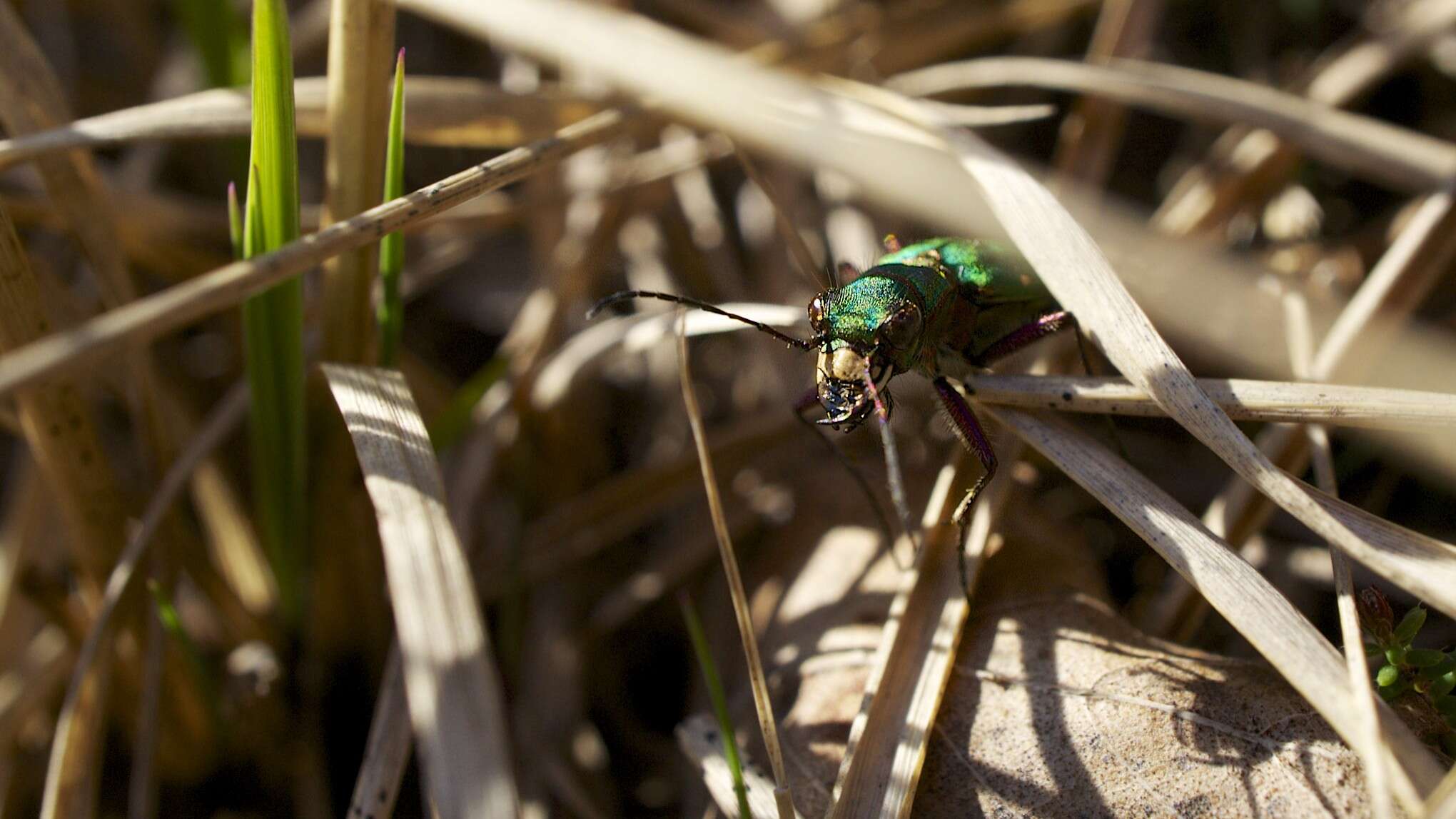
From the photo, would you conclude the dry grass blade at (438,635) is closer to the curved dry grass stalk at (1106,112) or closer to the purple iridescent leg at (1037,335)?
the purple iridescent leg at (1037,335)

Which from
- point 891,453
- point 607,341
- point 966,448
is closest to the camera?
point 891,453

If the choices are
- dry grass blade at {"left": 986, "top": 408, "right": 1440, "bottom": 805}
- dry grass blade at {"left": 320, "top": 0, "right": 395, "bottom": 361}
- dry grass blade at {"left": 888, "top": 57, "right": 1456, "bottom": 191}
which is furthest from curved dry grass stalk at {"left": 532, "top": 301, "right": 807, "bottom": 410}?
dry grass blade at {"left": 888, "top": 57, "right": 1456, "bottom": 191}

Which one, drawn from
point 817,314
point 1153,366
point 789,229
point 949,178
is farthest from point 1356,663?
point 789,229

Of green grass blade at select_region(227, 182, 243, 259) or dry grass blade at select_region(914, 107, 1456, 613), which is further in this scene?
green grass blade at select_region(227, 182, 243, 259)

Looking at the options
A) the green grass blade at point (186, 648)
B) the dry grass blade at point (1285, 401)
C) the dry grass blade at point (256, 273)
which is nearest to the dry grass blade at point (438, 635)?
the dry grass blade at point (256, 273)

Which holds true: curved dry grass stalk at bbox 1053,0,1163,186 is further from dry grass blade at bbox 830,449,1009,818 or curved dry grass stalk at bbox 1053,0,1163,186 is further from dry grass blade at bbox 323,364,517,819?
dry grass blade at bbox 323,364,517,819

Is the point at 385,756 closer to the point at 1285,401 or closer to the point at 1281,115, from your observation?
the point at 1285,401
